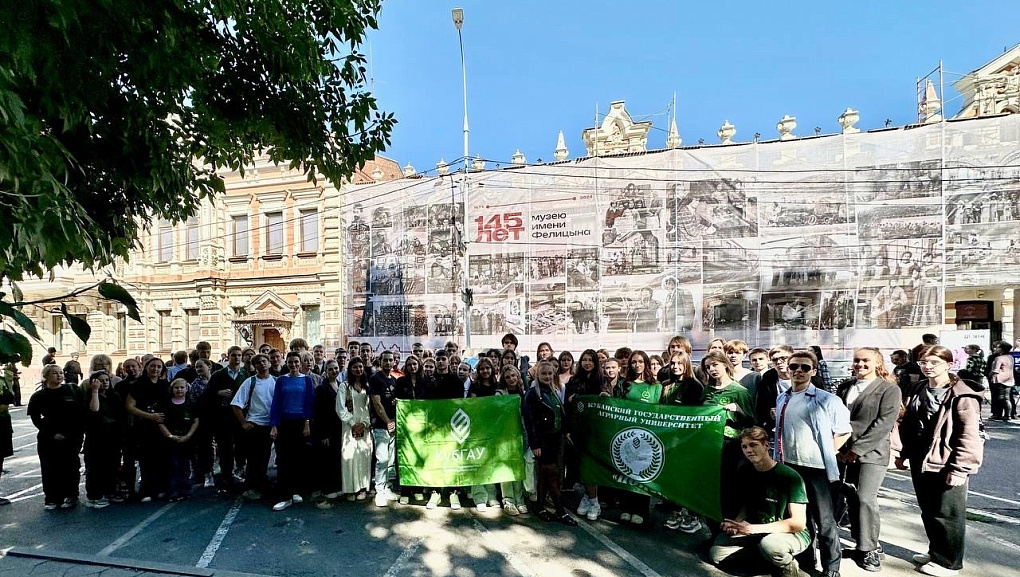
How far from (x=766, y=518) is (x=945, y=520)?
1510mm

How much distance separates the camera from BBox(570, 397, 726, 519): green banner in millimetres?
4828

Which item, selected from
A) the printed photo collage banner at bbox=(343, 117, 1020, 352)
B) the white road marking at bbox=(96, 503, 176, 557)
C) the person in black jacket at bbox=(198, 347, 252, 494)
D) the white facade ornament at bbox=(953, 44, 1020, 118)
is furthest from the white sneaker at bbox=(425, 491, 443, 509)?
the white facade ornament at bbox=(953, 44, 1020, 118)

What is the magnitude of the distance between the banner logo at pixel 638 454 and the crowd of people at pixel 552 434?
0.36 meters

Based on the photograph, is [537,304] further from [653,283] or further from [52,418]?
[52,418]

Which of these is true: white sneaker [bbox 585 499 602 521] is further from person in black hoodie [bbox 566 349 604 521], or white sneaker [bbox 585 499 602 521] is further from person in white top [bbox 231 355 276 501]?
person in white top [bbox 231 355 276 501]

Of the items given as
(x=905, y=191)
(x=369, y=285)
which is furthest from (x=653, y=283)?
(x=369, y=285)

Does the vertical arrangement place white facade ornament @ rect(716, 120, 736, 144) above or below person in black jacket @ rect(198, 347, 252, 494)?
above

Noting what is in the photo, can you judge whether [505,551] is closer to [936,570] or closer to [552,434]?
[552,434]

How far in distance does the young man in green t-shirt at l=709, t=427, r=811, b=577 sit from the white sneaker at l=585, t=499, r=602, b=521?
158cm

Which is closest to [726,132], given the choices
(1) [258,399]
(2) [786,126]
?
(2) [786,126]

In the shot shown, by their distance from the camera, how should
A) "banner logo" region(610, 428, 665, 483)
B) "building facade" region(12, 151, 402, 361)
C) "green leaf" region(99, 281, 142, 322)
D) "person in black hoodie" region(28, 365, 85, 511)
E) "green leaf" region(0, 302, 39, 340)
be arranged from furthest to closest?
"building facade" region(12, 151, 402, 361)
"person in black hoodie" region(28, 365, 85, 511)
"banner logo" region(610, 428, 665, 483)
"green leaf" region(0, 302, 39, 340)
"green leaf" region(99, 281, 142, 322)

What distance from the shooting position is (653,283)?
53.9 ft

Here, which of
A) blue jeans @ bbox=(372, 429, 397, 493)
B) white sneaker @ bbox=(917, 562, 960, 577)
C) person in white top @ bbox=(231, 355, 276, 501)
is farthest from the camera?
person in white top @ bbox=(231, 355, 276, 501)

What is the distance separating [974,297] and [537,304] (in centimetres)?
1340
